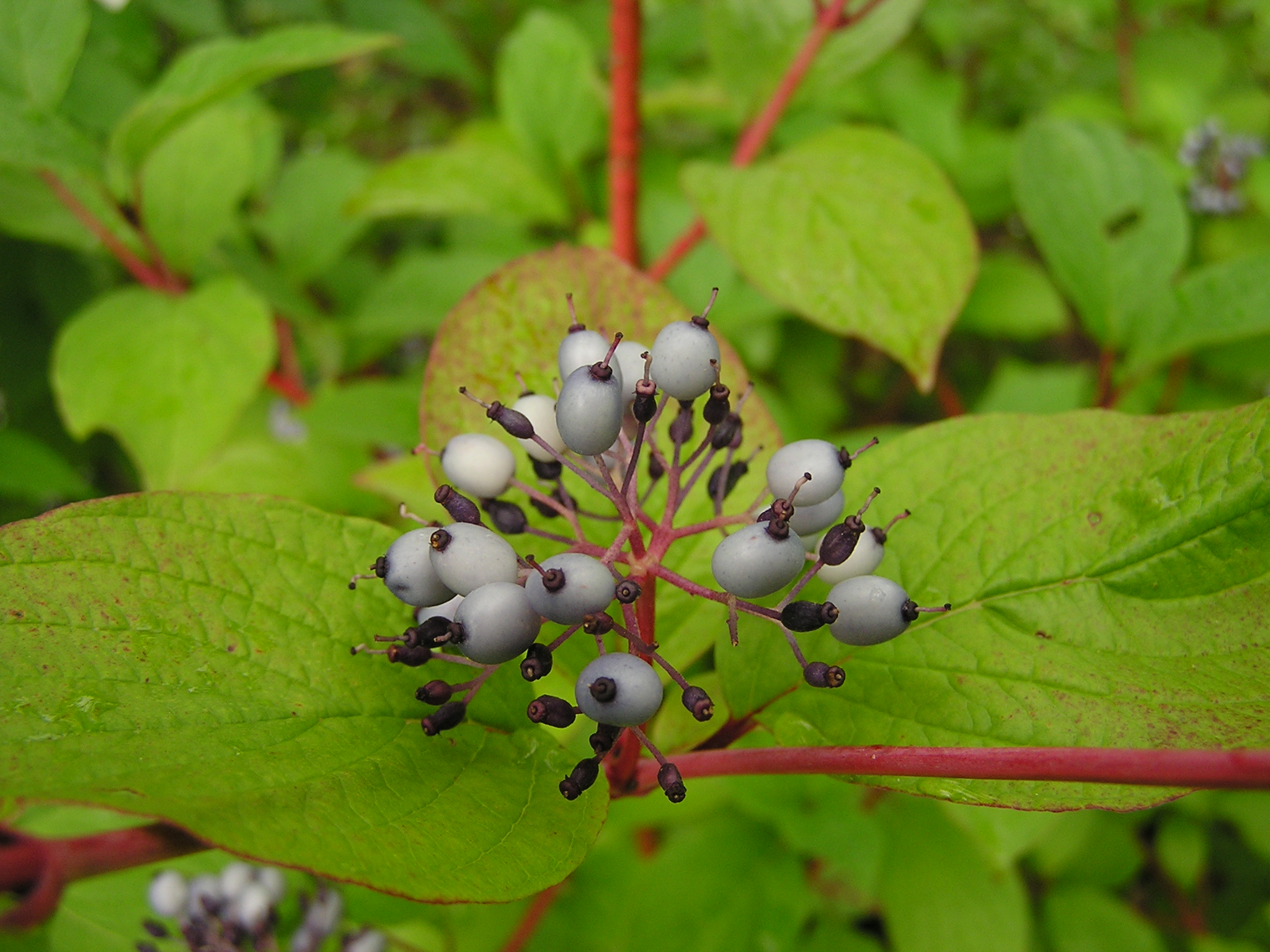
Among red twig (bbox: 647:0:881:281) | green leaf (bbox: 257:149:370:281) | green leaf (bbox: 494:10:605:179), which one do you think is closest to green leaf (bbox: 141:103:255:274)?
green leaf (bbox: 257:149:370:281)

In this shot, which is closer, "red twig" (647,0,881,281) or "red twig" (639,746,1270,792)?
"red twig" (639,746,1270,792)

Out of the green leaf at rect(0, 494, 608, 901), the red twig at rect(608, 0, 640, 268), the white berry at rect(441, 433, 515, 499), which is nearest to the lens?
the green leaf at rect(0, 494, 608, 901)

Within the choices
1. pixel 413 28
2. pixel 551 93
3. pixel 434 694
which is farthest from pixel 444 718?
pixel 413 28

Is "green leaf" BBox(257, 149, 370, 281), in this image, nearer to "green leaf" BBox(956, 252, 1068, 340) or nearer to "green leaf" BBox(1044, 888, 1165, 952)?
"green leaf" BBox(956, 252, 1068, 340)

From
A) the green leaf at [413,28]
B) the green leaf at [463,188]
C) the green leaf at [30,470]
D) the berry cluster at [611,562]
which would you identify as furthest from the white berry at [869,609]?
the green leaf at [413,28]

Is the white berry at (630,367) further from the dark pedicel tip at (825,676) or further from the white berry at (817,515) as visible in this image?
the dark pedicel tip at (825,676)

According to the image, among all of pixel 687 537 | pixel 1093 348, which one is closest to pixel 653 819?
pixel 687 537

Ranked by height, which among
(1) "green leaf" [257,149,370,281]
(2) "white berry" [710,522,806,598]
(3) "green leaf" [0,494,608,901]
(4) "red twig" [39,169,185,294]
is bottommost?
(3) "green leaf" [0,494,608,901]
